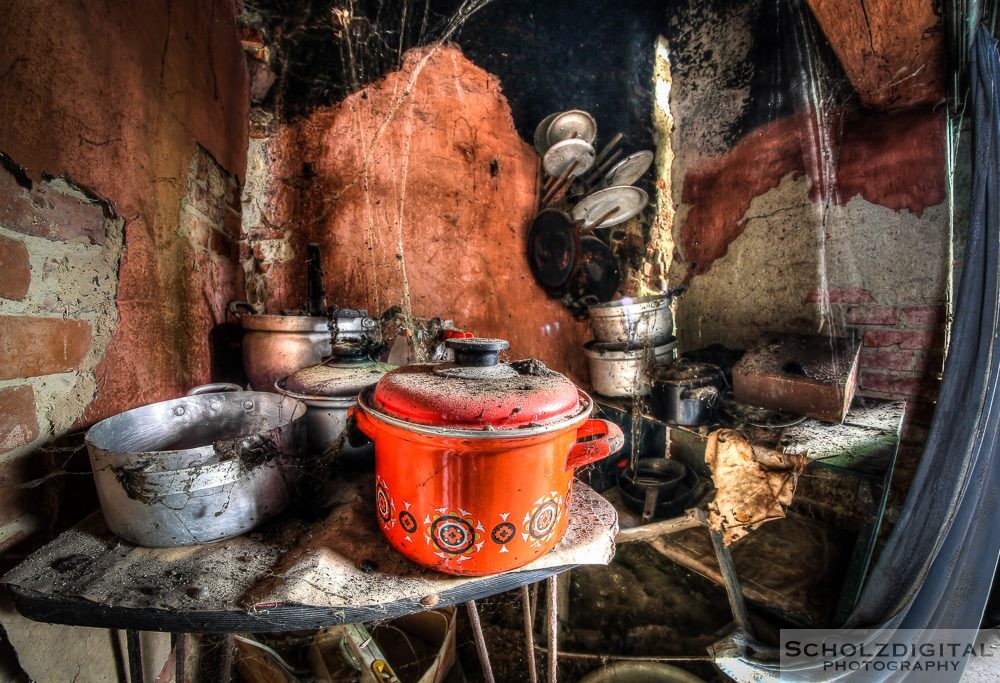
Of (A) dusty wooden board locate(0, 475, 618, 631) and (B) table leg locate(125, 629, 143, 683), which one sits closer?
(A) dusty wooden board locate(0, 475, 618, 631)

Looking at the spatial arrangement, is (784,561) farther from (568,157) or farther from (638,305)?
(568,157)

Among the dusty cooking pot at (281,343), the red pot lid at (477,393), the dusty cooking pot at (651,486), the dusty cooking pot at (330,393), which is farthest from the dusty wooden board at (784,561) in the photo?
the dusty cooking pot at (281,343)

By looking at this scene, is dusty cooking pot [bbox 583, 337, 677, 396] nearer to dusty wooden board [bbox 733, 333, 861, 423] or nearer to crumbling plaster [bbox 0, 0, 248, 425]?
dusty wooden board [bbox 733, 333, 861, 423]

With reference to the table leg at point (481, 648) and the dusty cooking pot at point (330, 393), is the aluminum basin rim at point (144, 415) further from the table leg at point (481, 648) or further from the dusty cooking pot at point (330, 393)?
the table leg at point (481, 648)

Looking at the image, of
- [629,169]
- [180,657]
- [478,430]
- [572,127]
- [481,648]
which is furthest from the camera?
[629,169]

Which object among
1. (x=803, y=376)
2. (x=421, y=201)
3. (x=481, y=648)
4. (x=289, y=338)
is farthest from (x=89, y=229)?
(x=803, y=376)

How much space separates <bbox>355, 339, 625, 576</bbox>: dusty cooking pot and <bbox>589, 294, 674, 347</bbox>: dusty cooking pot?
178cm

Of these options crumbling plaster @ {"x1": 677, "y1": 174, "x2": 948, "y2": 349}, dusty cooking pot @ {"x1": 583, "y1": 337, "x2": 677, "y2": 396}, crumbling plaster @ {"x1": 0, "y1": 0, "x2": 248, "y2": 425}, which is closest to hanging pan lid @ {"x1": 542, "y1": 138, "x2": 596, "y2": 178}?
crumbling plaster @ {"x1": 677, "y1": 174, "x2": 948, "y2": 349}

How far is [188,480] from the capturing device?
0.90 meters

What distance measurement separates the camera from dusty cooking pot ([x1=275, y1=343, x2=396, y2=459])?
1.31m

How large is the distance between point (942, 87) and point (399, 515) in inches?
131

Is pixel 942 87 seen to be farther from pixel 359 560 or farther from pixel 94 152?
pixel 94 152

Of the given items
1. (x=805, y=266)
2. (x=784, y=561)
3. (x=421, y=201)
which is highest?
(x=421, y=201)

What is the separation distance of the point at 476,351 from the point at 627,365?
1.88 metres
